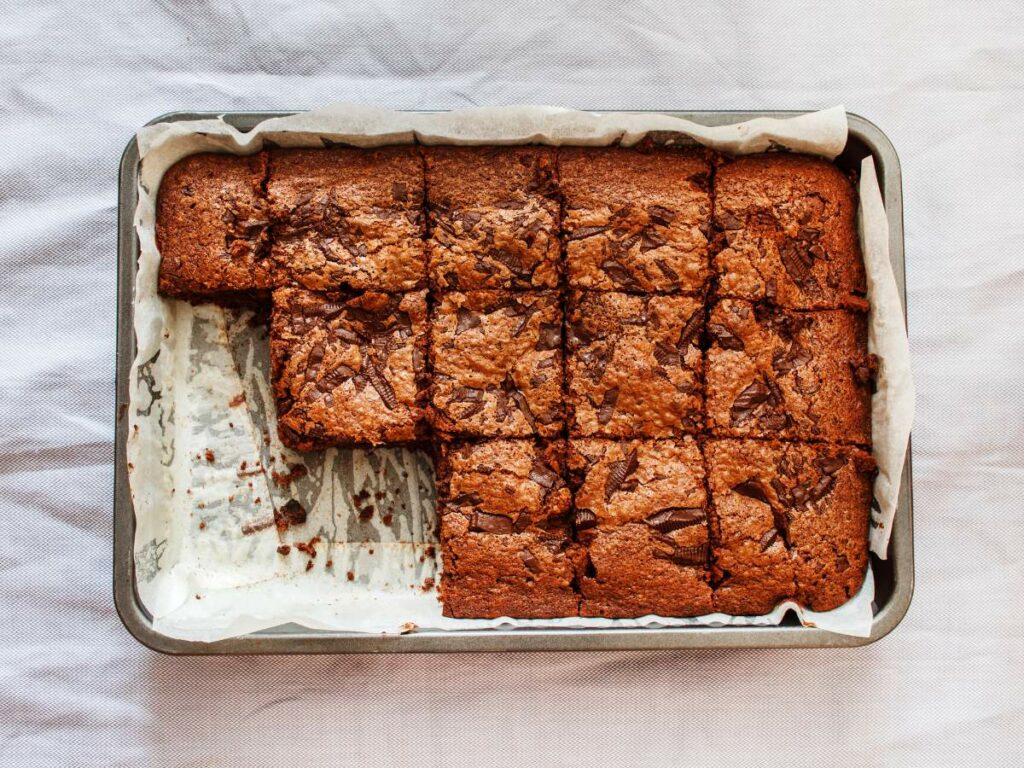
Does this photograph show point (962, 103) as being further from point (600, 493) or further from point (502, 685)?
point (502, 685)

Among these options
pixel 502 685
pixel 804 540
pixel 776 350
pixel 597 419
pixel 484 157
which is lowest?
pixel 502 685

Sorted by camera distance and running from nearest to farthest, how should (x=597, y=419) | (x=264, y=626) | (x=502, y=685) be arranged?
(x=264, y=626), (x=597, y=419), (x=502, y=685)

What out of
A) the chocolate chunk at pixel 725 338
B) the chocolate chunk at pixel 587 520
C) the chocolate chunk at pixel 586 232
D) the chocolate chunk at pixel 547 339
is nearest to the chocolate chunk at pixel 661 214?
the chocolate chunk at pixel 586 232

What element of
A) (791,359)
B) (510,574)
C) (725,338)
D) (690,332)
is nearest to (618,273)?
(690,332)

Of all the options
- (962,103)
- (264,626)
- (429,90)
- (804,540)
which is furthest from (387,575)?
(962,103)

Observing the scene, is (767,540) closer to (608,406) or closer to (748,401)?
(748,401)

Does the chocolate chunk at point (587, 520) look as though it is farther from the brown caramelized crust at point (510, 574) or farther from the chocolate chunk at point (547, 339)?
the chocolate chunk at point (547, 339)

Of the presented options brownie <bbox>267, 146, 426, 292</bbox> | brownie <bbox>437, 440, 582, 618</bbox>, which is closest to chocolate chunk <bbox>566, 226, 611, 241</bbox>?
brownie <bbox>267, 146, 426, 292</bbox>
